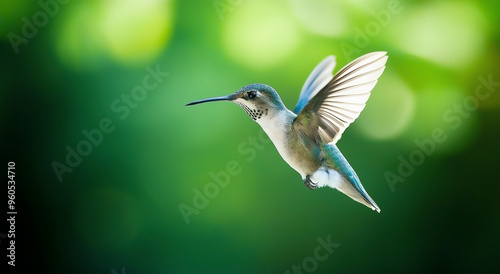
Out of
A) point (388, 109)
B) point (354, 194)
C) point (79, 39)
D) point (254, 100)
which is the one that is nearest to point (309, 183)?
point (354, 194)

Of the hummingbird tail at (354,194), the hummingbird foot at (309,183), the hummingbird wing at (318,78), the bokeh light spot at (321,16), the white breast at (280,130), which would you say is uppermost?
the bokeh light spot at (321,16)

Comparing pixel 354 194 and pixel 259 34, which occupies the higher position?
pixel 259 34

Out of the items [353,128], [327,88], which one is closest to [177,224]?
[353,128]

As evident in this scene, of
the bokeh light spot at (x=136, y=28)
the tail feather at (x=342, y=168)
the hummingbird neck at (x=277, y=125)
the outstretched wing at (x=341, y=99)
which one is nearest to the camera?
the outstretched wing at (x=341, y=99)

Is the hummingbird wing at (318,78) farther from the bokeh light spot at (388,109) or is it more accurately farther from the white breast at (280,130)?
the bokeh light spot at (388,109)

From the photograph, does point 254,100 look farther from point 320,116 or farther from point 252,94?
point 320,116

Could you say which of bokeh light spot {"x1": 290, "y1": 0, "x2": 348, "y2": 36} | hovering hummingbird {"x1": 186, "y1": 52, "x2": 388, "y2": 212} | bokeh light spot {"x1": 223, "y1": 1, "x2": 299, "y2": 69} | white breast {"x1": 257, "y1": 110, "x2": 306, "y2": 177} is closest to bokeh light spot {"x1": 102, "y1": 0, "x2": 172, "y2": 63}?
bokeh light spot {"x1": 223, "y1": 1, "x2": 299, "y2": 69}

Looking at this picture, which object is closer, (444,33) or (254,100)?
(254,100)

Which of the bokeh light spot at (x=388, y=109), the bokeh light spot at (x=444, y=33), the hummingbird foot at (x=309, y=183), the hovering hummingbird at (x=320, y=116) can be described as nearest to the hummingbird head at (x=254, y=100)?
the hovering hummingbird at (x=320, y=116)

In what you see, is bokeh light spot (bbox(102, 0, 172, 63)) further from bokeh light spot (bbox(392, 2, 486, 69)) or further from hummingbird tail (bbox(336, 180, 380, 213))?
hummingbird tail (bbox(336, 180, 380, 213))
